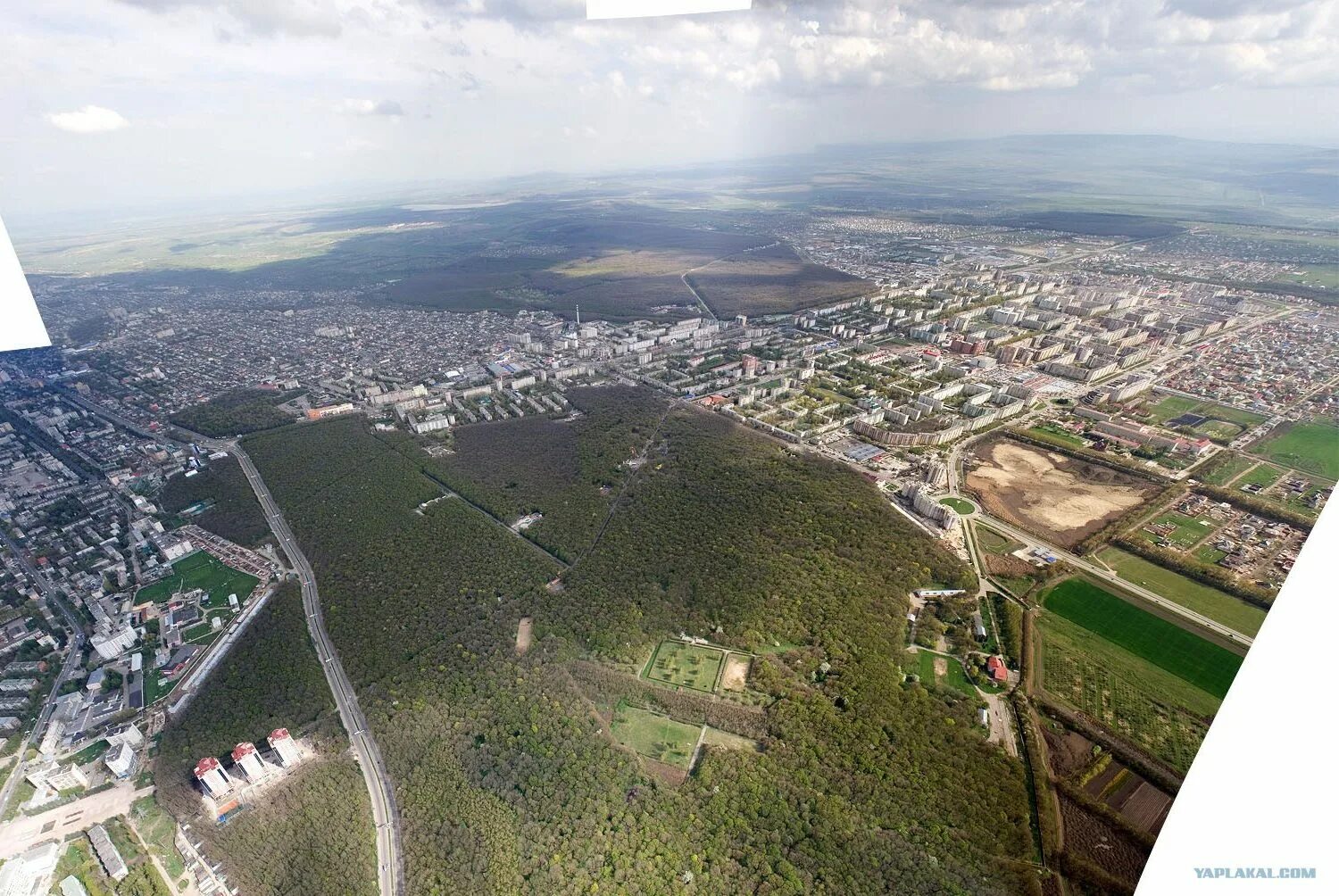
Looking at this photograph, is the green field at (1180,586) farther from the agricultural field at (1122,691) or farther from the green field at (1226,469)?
the green field at (1226,469)

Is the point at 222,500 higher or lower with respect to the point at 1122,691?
higher

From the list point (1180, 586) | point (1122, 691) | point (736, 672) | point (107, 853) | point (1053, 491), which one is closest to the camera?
point (107, 853)

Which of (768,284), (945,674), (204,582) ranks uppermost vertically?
(768,284)

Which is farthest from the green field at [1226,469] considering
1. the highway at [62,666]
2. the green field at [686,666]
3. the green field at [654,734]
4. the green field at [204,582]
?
the highway at [62,666]

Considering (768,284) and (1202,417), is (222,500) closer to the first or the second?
(1202,417)

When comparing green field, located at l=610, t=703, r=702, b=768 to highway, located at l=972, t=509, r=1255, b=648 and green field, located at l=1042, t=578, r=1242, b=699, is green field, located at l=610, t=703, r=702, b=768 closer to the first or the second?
green field, located at l=1042, t=578, r=1242, b=699

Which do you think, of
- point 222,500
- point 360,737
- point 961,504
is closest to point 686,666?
point 360,737
